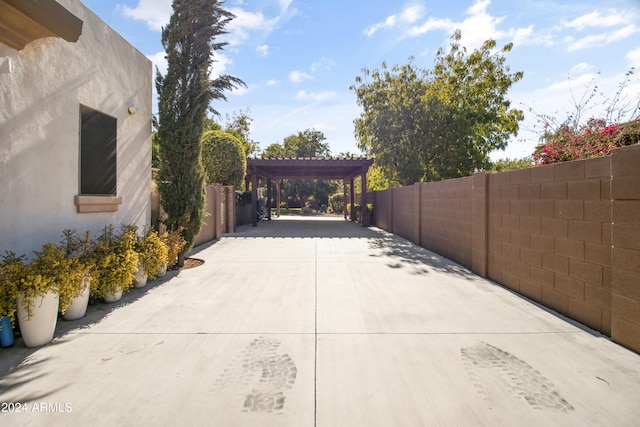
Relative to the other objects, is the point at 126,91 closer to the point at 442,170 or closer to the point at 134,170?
the point at 134,170

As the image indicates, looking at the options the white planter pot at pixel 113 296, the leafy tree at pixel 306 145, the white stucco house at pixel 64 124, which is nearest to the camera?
the white stucco house at pixel 64 124

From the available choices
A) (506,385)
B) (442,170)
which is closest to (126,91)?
(506,385)

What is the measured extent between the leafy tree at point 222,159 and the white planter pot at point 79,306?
35.6 feet

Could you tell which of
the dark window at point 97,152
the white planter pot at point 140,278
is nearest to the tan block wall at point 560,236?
the white planter pot at point 140,278

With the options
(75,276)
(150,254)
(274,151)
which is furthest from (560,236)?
(274,151)

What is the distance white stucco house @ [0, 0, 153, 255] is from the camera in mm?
3588

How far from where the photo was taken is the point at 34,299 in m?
3.25

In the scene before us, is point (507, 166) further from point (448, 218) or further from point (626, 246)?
point (626, 246)

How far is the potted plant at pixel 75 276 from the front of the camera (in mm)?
3643

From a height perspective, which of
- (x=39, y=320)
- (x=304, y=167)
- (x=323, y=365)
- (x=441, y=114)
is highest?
(x=441, y=114)

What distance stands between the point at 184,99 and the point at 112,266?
430 centimetres

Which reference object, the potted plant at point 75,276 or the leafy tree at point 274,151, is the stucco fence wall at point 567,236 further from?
Answer: the leafy tree at point 274,151

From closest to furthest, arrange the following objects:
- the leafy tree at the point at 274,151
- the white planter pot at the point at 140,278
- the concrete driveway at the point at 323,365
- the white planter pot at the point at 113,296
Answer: the concrete driveway at the point at 323,365 < the white planter pot at the point at 113,296 < the white planter pot at the point at 140,278 < the leafy tree at the point at 274,151

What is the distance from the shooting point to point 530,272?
489 centimetres
